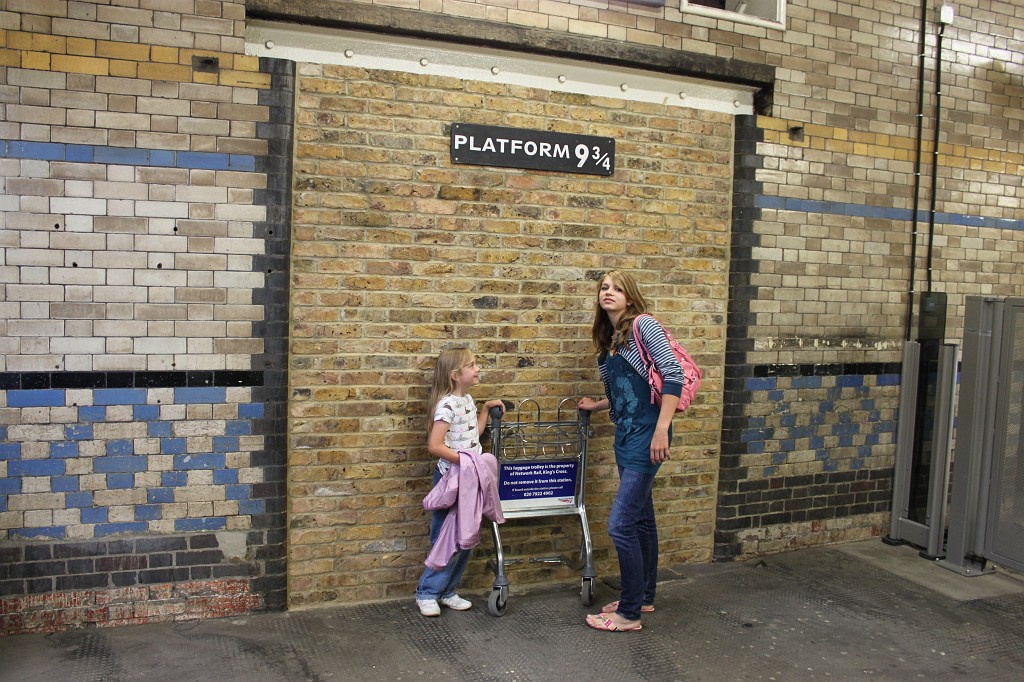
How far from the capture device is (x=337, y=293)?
4.98 meters

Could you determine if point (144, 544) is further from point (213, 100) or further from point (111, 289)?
point (213, 100)

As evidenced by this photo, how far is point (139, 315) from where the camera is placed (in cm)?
459

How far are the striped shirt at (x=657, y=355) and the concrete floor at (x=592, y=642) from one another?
1.45m

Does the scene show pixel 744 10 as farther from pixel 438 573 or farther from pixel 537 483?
pixel 438 573

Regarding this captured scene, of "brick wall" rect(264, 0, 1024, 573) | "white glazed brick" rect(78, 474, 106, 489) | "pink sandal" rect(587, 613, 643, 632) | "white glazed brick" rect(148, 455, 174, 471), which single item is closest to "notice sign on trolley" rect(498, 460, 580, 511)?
"pink sandal" rect(587, 613, 643, 632)

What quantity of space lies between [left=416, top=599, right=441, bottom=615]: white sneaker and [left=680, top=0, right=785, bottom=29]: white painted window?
4.14 metres

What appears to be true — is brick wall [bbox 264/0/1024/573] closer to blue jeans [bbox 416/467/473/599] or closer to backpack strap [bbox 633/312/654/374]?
backpack strap [bbox 633/312/654/374]

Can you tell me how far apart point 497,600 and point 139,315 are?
2.53 m

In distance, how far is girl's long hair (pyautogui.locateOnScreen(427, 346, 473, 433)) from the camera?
4859 mm

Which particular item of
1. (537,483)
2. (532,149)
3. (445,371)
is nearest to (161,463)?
(445,371)

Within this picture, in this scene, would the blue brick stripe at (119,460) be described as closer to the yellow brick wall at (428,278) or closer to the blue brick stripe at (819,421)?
the yellow brick wall at (428,278)

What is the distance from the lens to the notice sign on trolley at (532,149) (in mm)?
5223

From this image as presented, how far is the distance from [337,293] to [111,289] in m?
1.18

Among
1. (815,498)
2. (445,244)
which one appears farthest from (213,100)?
(815,498)
